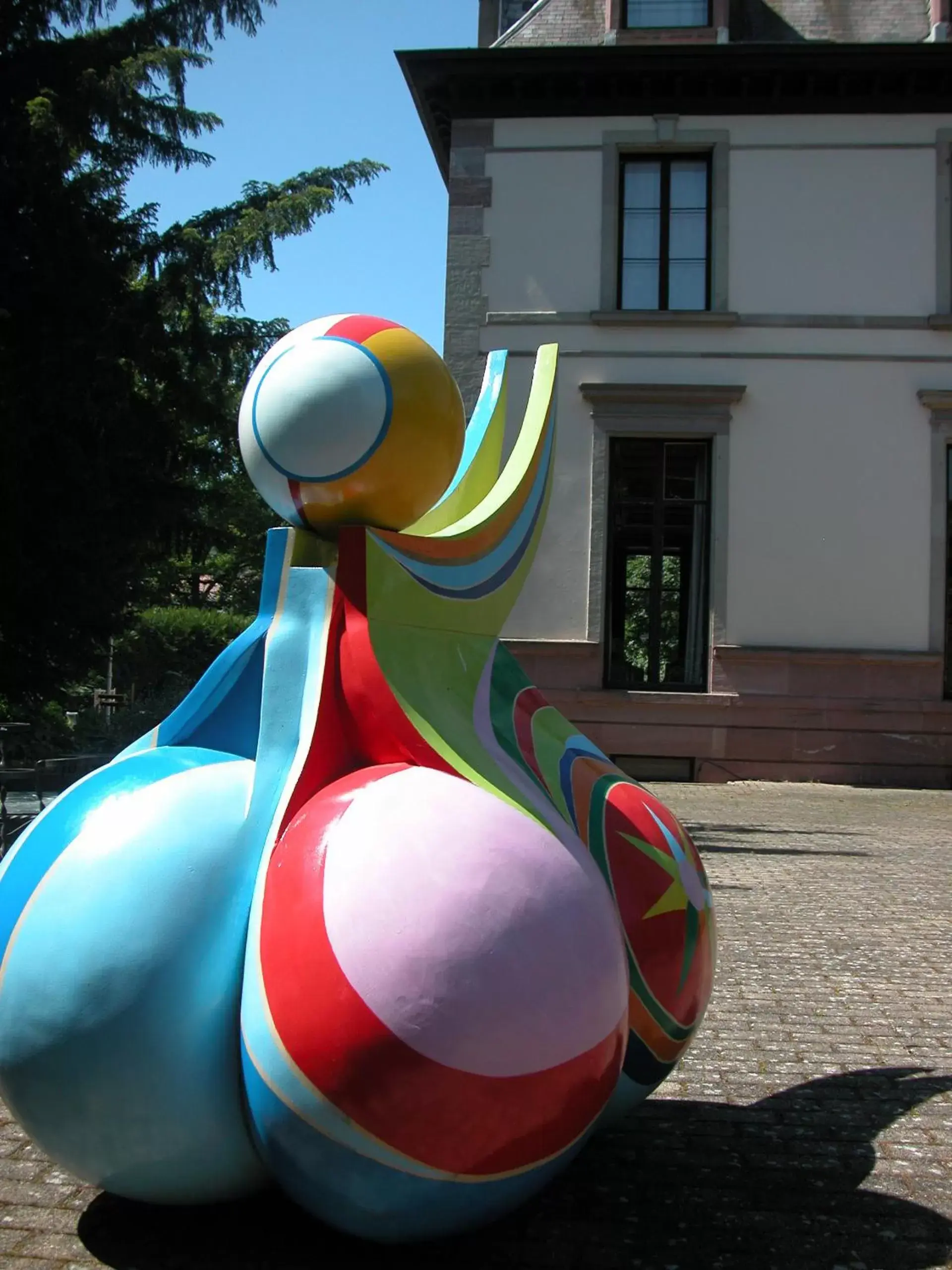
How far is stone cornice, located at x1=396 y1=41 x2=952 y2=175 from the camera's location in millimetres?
17391

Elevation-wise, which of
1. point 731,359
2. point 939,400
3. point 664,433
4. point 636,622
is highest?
point 731,359

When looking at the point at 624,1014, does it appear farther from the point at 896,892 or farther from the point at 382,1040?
the point at 896,892

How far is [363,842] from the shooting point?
2936mm

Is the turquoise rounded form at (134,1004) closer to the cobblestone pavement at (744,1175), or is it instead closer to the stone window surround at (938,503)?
the cobblestone pavement at (744,1175)

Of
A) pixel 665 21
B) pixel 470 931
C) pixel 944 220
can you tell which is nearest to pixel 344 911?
pixel 470 931

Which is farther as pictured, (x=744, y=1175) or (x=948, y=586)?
(x=948, y=586)

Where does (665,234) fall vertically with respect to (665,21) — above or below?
below

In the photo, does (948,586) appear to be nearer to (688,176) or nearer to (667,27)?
(688,176)

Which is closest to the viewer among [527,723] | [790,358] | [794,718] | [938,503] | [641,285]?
[527,723]

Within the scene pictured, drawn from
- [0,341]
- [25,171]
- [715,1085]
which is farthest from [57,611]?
[715,1085]

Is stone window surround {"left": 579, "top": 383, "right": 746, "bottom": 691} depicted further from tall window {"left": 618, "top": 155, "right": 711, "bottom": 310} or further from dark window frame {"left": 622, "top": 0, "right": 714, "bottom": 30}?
dark window frame {"left": 622, "top": 0, "right": 714, "bottom": 30}

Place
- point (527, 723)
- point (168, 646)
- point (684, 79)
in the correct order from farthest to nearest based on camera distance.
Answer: point (168, 646) → point (684, 79) → point (527, 723)

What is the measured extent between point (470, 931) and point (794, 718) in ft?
49.7

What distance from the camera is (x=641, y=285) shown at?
1825 cm
